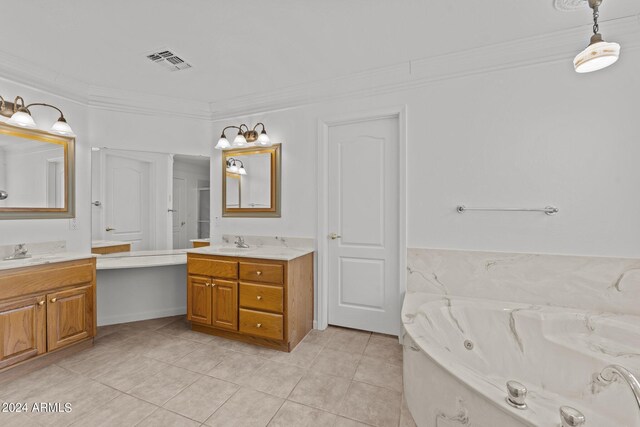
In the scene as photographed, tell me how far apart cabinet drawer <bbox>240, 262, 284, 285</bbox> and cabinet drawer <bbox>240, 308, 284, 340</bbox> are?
0.29m

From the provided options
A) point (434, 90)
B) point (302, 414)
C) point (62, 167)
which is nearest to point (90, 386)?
point (302, 414)

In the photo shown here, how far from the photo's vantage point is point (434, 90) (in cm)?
233

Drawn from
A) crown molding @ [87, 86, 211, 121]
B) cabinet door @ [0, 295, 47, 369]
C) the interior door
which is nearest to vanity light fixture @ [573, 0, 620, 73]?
crown molding @ [87, 86, 211, 121]

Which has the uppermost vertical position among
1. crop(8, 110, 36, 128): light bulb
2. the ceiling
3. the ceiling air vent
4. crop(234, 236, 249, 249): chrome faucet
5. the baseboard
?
the ceiling air vent

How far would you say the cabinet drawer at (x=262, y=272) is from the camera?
231 cm

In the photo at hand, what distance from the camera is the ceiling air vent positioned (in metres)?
2.21

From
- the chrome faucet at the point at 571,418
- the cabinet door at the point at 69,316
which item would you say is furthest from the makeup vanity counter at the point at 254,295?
the chrome faucet at the point at 571,418

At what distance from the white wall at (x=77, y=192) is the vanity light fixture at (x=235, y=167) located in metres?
1.36

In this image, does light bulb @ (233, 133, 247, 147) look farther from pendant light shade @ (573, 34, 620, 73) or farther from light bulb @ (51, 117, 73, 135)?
pendant light shade @ (573, 34, 620, 73)

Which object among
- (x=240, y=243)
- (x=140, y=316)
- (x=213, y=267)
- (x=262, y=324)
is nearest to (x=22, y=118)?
(x=213, y=267)

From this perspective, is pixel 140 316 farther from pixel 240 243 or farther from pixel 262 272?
pixel 262 272

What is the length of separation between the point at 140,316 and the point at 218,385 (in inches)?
66.6

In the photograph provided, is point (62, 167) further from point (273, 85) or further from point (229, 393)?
point (229, 393)

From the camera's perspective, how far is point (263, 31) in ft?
6.40
